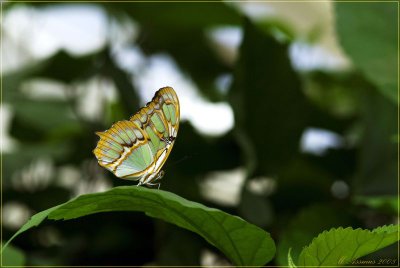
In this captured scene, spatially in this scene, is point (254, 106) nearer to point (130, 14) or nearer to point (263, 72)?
point (263, 72)

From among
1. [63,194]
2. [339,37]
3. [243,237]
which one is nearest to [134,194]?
[243,237]

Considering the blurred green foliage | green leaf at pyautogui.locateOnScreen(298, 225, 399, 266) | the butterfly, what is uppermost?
the butterfly

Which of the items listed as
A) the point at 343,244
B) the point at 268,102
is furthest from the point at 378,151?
the point at 343,244

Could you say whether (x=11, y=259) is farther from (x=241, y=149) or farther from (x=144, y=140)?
(x=241, y=149)

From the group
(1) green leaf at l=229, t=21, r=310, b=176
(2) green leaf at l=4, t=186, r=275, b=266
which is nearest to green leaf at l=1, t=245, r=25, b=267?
(2) green leaf at l=4, t=186, r=275, b=266

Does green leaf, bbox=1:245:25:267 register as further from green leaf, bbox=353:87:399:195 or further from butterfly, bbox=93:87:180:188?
green leaf, bbox=353:87:399:195

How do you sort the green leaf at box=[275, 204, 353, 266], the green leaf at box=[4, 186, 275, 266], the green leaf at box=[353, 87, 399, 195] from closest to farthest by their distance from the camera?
the green leaf at box=[4, 186, 275, 266], the green leaf at box=[275, 204, 353, 266], the green leaf at box=[353, 87, 399, 195]
